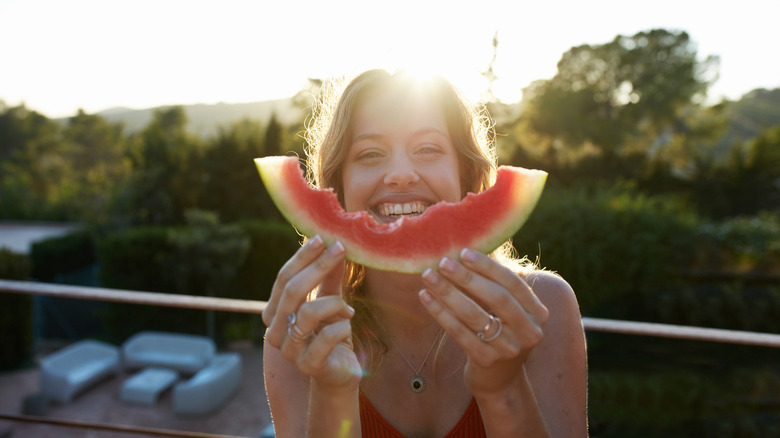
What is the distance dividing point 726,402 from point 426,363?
1086 centimetres

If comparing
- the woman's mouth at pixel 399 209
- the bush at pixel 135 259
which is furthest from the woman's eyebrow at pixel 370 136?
the bush at pixel 135 259

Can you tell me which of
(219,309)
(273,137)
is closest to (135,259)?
(273,137)

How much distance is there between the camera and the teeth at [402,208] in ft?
5.58

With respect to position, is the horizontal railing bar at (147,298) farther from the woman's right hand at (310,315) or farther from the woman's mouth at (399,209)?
the woman's right hand at (310,315)

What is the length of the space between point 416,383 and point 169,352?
1315 cm

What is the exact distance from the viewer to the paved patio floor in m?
11.2

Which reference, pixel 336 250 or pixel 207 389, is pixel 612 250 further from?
pixel 336 250

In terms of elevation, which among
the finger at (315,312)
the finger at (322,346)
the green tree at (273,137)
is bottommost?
the green tree at (273,137)

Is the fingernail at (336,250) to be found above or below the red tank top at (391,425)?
above

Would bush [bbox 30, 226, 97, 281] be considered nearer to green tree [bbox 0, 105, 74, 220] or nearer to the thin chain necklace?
green tree [bbox 0, 105, 74, 220]

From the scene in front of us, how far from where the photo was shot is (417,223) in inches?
57.6

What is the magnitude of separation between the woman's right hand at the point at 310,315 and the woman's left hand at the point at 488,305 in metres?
0.23

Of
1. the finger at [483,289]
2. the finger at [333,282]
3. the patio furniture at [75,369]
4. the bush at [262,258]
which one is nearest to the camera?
the finger at [483,289]

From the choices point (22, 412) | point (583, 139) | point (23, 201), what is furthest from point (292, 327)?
point (23, 201)
